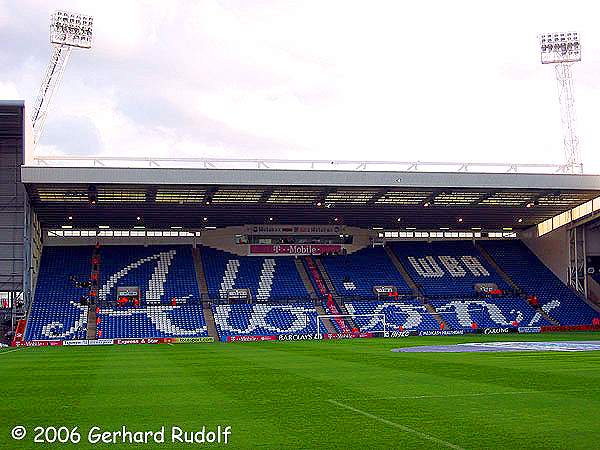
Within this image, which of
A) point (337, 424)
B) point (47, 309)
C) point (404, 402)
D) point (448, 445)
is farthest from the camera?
point (47, 309)

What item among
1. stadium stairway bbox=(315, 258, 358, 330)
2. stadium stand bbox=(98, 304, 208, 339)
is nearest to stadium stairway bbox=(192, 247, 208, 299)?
stadium stand bbox=(98, 304, 208, 339)

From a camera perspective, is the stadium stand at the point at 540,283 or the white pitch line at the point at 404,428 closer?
the white pitch line at the point at 404,428

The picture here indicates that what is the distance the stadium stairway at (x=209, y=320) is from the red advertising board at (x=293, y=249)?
325 inches

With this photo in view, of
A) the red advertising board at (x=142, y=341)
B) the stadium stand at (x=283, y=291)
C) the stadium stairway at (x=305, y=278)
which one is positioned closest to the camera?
the red advertising board at (x=142, y=341)

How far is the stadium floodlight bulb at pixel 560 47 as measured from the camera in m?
59.8

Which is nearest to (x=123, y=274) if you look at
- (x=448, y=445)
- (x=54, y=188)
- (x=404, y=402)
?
(x=54, y=188)

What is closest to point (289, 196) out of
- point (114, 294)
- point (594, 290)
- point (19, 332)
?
point (114, 294)

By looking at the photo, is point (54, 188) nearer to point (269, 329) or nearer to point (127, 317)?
point (127, 317)

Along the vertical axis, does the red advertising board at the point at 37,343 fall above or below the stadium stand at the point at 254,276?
below

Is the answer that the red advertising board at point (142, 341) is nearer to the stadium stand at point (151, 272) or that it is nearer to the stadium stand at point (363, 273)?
the stadium stand at point (151, 272)

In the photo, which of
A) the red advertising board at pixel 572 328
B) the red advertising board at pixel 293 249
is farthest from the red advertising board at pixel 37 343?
the red advertising board at pixel 572 328

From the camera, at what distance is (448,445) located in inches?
341

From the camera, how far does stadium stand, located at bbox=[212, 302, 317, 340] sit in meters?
52.2

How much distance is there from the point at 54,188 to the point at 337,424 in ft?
133
